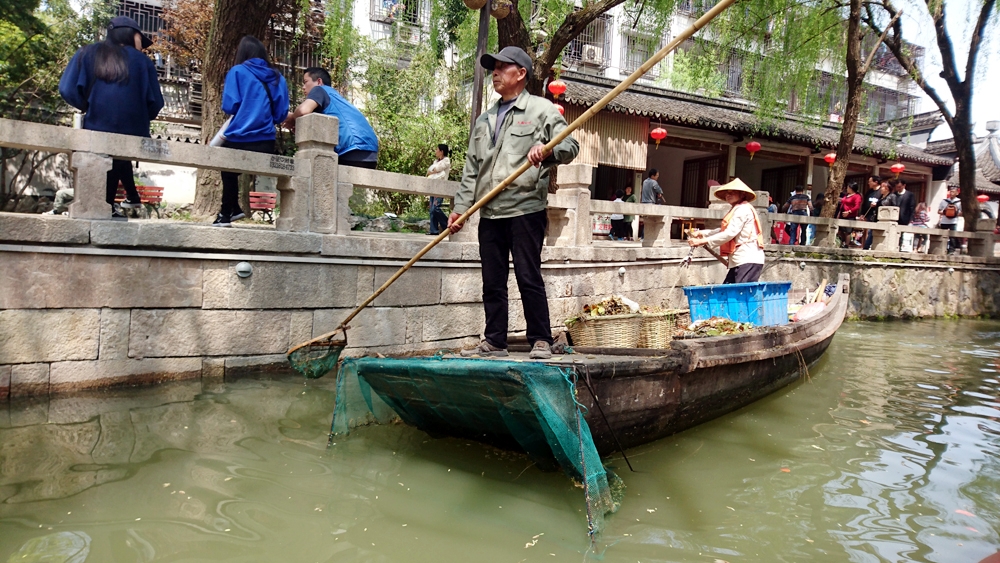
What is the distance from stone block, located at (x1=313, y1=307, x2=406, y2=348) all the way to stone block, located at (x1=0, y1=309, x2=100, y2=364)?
1616 millimetres

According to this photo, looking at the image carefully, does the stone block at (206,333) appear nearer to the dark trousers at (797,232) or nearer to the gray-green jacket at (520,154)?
the gray-green jacket at (520,154)

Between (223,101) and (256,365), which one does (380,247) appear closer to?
(256,365)

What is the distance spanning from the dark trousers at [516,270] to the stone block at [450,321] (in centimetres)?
217

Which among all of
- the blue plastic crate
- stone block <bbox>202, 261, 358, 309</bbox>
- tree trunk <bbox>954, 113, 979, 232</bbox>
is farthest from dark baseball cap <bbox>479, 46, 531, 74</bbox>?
tree trunk <bbox>954, 113, 979, 232</bbox>

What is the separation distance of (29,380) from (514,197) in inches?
137

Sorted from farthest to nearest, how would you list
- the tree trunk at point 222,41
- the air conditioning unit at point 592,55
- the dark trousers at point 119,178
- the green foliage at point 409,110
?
the air conditioning unit at point 592,55 < the green foliage at point 409,110 < the tree trunk at point 222,41 < the dark trousers at point 119,178

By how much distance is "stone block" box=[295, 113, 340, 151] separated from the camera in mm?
5496

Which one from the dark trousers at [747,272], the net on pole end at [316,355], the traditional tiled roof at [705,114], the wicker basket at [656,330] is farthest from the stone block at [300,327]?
the traditional tiled roof at [705,114]

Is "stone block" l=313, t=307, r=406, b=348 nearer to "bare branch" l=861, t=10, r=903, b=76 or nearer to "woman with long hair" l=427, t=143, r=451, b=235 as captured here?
"woman with long hair" l=427, t=143, r=451, b=235

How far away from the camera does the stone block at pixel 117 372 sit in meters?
4.65

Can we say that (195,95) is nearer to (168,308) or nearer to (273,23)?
(273,23)

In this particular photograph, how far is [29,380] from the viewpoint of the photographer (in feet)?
14.9

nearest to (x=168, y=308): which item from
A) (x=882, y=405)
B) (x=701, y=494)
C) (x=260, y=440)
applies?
(x=260, y=440)

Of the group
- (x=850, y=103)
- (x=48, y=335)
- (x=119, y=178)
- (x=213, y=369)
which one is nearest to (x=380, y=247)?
(x=213, y=369)
